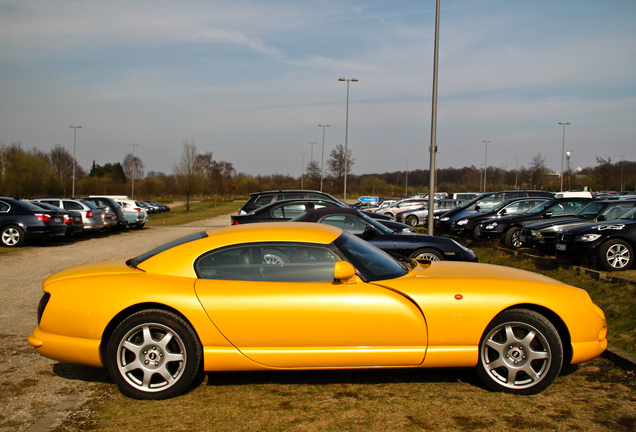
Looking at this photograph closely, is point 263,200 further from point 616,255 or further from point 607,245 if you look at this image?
point 616,255

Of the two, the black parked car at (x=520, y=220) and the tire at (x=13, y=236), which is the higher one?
the black parked car at (x=520, y=220)

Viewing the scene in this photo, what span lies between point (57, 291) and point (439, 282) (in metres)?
3.20

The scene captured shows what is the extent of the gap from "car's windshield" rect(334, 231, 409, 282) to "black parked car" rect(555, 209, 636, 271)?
5855 millimetres

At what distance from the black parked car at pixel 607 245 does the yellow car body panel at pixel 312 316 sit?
529 cm

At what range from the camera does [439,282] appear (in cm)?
417

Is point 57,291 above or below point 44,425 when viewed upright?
above

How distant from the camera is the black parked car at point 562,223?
1093 centimetres

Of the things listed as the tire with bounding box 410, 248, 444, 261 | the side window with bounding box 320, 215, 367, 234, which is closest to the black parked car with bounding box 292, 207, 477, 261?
the tire with bounding box 410, 248, 444, 261

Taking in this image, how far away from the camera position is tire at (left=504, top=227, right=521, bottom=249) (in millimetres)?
13398

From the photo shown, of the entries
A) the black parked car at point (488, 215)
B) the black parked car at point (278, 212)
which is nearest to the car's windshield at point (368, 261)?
the black parked car at point (278, 212)

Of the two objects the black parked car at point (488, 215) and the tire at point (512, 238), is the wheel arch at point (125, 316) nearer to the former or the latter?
the tire at point (512, 238)

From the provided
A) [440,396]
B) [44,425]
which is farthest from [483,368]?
[44,425]

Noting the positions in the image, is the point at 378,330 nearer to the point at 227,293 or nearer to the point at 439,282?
the point at 439,282

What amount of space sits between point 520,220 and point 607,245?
A: 16.4 ft
